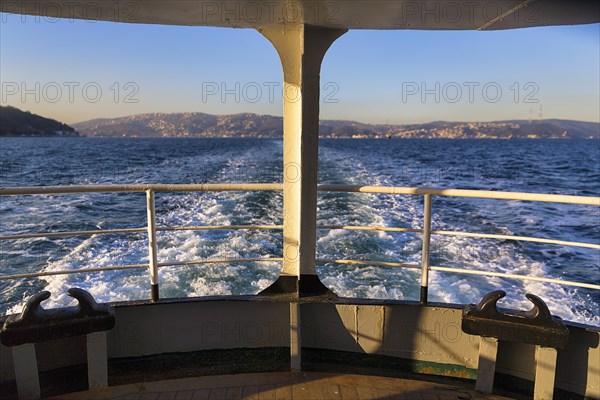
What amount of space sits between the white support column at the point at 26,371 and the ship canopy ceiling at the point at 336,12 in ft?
5.47

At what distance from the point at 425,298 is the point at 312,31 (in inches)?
67.2

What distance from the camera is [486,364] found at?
226 cm

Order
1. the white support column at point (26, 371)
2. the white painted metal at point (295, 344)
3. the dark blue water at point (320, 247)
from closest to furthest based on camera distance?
the white support column at point (26, 371)
the white painted metal at point (295, 344)
the dark blue water at point (320, 247)

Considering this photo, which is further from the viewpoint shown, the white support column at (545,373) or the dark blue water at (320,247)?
the dark blue water at (320,247)

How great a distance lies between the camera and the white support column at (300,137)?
246cm

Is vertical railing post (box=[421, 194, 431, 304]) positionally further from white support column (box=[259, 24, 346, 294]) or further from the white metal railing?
white support column (box=[259, 24, 346, 294])

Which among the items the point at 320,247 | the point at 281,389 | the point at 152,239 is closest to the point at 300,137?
the point at 152,239

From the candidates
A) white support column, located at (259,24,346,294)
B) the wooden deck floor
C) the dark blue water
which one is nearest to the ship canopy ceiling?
white support column, located at (259,24,346,294)

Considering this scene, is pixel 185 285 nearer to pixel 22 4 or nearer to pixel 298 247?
pixel 298 247

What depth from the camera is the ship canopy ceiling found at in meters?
1.93

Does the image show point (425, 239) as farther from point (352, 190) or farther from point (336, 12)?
point (336, 12)

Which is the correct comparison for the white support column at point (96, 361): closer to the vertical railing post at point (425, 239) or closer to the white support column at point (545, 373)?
the vertical railing post at point (425, 239)

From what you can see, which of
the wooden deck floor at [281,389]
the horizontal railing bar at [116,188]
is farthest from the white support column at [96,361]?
the horizontal railing bar at [116,188]

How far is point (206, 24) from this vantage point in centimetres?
246
